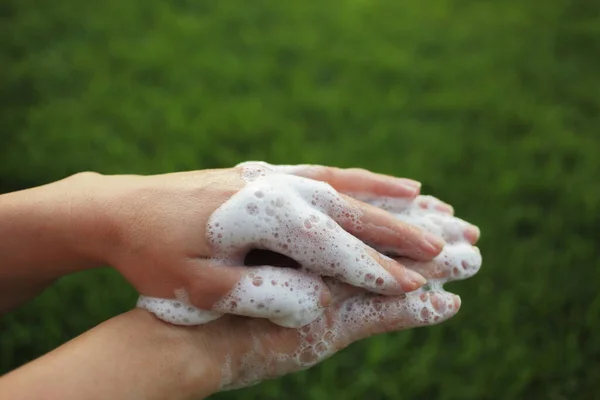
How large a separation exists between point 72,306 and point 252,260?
23.7 inches

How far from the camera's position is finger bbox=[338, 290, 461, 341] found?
0.92 meters

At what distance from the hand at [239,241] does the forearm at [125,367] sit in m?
0.04

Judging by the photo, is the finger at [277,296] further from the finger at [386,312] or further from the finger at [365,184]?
the finger at [365,184]

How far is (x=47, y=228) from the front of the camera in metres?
0.87

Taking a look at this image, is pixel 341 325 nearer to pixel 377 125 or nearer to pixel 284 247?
pixel 284 247

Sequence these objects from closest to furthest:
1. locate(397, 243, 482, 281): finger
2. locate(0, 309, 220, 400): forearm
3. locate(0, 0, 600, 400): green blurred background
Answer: locate(0, 309, 220, 400): forearm → locate(397, 243, 482, 281): finger → locate(0, 0, 600, 400): green blurred background

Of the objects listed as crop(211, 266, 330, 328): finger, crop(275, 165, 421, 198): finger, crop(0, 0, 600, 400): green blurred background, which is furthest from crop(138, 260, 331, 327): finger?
crop(0, 0, 600, 400): green blurred background

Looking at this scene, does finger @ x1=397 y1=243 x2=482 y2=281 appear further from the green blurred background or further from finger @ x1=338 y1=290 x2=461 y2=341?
the green blurred background

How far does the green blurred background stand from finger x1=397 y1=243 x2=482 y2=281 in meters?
0.29

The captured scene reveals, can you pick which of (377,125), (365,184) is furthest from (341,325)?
(377,125)

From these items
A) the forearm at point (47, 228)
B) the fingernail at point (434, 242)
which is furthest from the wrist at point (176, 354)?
the fingernail at point (434, 242)

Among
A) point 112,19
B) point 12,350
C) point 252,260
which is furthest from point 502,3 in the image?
point 12,350

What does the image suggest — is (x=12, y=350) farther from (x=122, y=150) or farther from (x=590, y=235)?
(x=590, y=235)

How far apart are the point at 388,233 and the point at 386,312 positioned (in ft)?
0.44
